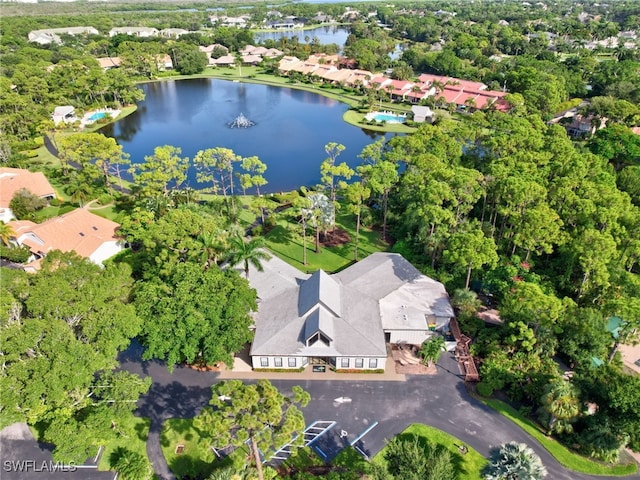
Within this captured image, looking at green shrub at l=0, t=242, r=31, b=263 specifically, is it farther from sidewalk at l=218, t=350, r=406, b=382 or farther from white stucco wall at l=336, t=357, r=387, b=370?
white stucco wall at l=336, t=357, r=387, b=370

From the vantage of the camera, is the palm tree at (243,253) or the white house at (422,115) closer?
the palm tree at (243,253)

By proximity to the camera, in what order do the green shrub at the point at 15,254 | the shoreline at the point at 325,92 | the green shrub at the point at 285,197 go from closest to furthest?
the green shrub at the point at 15,254 → the green shrub at the point at 285,197 → the shoreline at the point at 325,92

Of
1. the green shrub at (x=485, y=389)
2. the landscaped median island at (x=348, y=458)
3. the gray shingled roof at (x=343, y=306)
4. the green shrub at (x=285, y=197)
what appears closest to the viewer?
the landscaped median island at (x=348, y=458)

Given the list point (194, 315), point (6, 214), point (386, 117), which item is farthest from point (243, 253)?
point (386, 117)

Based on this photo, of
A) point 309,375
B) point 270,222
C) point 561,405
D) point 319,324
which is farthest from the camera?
point 270,222

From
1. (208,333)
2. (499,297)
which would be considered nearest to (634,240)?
(499,297)

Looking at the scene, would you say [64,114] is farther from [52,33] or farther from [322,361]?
[52,33]

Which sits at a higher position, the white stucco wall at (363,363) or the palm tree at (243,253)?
the palm tree at (243,253)

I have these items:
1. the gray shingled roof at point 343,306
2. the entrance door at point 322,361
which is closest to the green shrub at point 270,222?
the gray shingled roof at point 343,306

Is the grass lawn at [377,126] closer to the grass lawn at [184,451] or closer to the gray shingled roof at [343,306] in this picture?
the gray shingled roof at [343,306]
